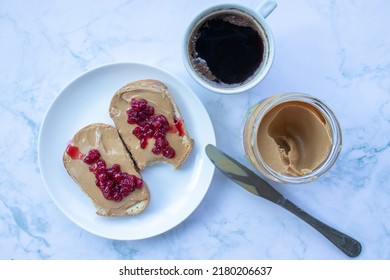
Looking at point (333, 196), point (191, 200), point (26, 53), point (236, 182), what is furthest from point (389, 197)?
point (26, 53)

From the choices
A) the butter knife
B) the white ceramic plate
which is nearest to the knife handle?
the butter knife

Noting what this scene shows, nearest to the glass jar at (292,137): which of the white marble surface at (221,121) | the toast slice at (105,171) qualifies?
the white marble surface at (221,121)

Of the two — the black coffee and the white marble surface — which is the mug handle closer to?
the black coffee

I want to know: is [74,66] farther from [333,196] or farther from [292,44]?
[333,196]

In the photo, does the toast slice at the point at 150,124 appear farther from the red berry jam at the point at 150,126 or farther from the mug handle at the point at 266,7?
the mug handle at the point at 266,7
